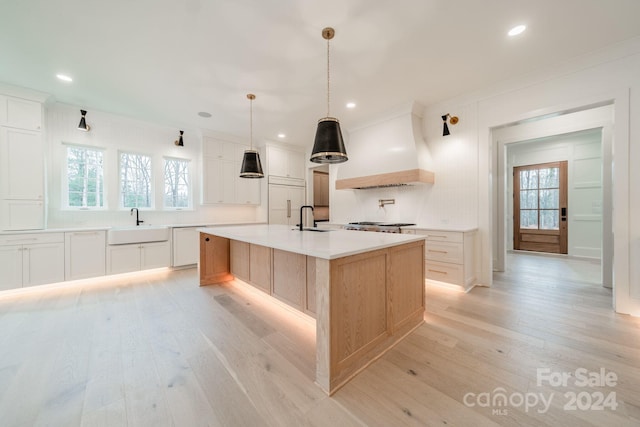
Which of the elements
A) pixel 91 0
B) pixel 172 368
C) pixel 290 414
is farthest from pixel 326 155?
pixel 91 0

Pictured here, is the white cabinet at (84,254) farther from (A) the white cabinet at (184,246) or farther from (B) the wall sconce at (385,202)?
(B) the wall sconce at (385,202)

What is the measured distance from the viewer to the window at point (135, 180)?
4.36 metres

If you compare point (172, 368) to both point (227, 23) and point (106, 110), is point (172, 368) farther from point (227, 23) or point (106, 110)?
point (106, 110)

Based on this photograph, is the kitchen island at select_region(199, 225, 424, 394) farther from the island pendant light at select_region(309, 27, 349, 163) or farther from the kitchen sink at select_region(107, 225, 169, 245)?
the kitchen sink at select_region(107, 225, 169, 245)

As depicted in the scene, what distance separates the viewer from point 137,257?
4.02 metres

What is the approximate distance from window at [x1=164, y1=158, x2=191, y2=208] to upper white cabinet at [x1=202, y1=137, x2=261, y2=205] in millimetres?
424

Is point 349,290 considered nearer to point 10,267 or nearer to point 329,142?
point 329,142

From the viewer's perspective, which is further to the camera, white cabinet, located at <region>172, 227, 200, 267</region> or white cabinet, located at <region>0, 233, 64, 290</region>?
white cabinet, located at <region>172, 227, 200, 267</region>

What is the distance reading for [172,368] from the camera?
1650 mm

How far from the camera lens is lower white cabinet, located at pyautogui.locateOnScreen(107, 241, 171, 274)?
12.5 feet

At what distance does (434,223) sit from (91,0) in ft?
15.3

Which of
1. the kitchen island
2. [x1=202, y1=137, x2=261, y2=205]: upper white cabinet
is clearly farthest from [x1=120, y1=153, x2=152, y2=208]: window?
the kitchen island

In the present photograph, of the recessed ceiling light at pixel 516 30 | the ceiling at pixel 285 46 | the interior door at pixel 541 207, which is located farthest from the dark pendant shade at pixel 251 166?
the interior door at pixel 541 207

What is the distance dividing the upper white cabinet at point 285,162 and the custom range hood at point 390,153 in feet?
5.97
